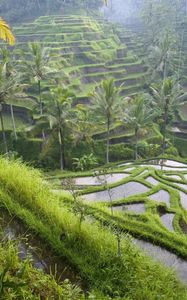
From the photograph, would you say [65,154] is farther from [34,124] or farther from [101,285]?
[101,285]

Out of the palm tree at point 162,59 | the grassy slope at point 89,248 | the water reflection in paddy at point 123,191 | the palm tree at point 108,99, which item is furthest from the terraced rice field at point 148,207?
the palm tree at point 162,59

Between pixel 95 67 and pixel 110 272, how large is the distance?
31147 mm

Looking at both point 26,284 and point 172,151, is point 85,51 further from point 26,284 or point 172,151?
point 26,284

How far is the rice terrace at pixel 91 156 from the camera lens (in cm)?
405

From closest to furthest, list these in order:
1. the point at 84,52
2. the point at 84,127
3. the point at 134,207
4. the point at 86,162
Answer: the point at 134,207 → the point at 86,162 → the point at 84,127 → the point at 84,52

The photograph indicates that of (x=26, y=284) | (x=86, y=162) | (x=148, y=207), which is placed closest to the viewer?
(x=26, y=284)

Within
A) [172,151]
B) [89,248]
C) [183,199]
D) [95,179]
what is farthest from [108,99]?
[89,248]

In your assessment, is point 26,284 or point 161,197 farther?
point 161,197

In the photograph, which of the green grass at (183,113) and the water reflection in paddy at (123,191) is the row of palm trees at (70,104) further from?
the green grass at (183,113)

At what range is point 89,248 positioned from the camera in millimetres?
4285

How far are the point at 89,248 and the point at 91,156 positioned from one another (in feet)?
61.3

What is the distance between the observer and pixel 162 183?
14.8 meters

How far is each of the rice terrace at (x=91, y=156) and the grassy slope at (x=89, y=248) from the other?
15mm

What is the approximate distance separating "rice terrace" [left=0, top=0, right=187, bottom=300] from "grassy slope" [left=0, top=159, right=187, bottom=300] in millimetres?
15
